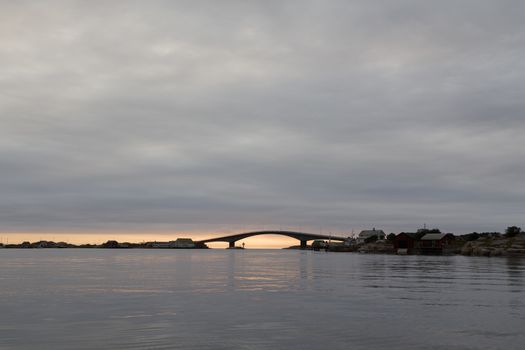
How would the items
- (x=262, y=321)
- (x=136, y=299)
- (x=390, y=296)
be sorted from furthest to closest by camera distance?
(x=390, y=296) < (x=136, y=299) < (x=262, y=321)

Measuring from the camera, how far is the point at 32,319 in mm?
34344

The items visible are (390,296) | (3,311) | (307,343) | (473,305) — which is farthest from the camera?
(390,296)

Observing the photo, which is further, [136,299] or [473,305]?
[136,299]

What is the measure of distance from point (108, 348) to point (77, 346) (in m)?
1.83

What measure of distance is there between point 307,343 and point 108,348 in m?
9.92

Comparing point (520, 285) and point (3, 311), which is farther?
point (520, 285)

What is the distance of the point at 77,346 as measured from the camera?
26.3 meters

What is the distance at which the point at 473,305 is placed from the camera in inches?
1682

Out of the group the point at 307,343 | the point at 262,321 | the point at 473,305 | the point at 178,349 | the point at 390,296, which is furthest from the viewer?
the point at 390,296

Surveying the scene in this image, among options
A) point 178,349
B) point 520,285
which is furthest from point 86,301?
point 520,285

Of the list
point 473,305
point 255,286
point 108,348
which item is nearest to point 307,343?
point 108,348

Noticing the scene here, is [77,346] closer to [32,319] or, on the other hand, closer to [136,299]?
[32,319]

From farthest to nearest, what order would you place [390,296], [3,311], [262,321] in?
[390,296] < [3,311] < [262,321]

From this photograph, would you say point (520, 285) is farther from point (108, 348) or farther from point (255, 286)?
point (108, 348)
